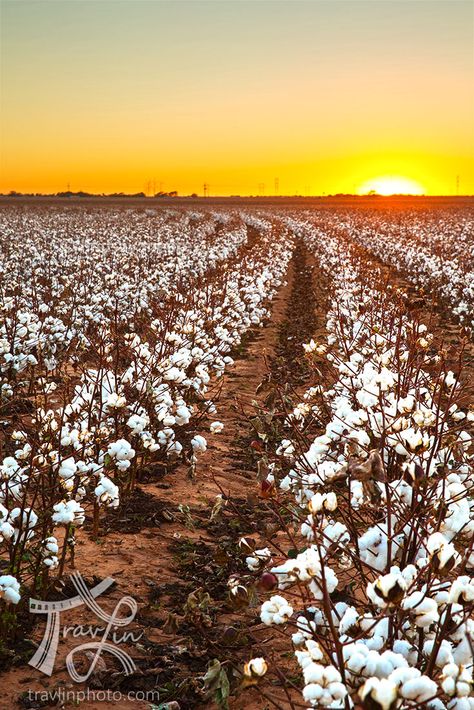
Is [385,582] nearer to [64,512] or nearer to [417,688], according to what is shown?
[417,688]

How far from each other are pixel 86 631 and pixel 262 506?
7.21 ft

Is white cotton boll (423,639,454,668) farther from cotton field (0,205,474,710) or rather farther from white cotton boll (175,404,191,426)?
white cotton boll (175,404,191,426)

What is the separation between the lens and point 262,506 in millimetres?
5848

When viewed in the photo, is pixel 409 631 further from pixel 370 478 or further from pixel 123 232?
pixel 123 232

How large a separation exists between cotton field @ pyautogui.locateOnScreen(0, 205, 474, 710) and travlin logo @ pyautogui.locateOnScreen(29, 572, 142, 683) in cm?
8

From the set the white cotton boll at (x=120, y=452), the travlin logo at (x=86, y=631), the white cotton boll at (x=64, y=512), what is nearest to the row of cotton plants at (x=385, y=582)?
the travlin logo at (x=86, y=631)

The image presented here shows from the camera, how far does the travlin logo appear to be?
11.8ft

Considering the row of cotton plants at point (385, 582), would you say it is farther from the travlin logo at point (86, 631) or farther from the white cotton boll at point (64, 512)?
the white cotton boll at point (64, 512)

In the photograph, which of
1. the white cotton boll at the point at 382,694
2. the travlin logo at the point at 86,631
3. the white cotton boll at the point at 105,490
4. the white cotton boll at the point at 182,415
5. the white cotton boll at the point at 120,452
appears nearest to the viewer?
the white cotton boll at the point at 382,694

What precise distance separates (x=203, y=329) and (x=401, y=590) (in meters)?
6.15

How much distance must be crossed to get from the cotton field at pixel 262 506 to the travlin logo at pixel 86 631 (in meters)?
0.08

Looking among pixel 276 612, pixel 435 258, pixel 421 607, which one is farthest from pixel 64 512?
pixel 435 258

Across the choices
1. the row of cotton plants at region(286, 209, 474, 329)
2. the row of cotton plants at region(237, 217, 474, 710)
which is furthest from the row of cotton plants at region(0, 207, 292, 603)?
the row of cotton plants at region(286, 209, 474, 329)

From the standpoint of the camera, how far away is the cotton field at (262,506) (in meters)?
2.17
